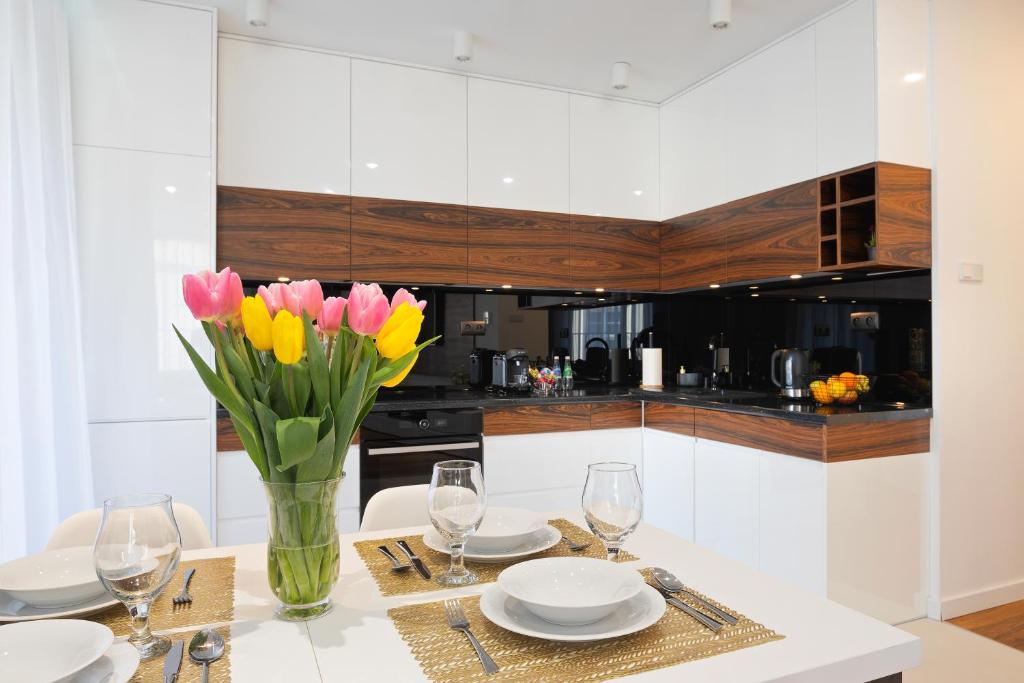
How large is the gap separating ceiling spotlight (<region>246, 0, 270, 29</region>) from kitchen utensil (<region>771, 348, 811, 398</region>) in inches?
108

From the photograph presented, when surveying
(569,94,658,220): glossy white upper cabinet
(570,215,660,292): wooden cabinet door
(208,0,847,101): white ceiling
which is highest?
(208,0,847,101): white ceiling

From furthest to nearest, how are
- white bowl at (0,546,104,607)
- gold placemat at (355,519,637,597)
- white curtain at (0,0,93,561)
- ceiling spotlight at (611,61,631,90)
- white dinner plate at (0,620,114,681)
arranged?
ceiling spotlight at (611,61,631,90), white curtain at (0,0,93,561), gold placemat at (355,519,637,597), white bowl at (0,546,104,607), white dinner plate at (0,620,114,681)

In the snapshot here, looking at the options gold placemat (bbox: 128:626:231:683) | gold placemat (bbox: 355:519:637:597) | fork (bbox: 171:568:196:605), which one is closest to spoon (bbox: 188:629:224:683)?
gold placemat (bbox: 128:626:231:683)

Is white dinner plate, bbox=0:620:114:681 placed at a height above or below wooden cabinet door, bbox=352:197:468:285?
below

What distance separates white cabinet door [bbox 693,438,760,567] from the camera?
2.81 metres

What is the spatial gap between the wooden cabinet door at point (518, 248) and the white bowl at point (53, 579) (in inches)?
98.0

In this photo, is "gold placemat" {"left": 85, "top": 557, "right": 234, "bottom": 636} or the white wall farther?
Result: the white wall

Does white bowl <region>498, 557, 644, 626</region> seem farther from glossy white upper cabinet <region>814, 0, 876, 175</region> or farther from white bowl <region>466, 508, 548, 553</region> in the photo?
glossy white upper cabinet <region>814, 0, 876, 175</region>

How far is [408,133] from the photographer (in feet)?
10.9

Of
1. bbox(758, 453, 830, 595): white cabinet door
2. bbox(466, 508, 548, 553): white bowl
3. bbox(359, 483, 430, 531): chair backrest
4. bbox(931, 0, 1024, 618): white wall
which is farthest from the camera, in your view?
bbox(931, 0, 1024, 618): white wall

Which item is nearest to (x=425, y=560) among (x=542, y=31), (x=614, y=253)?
(x=542, y=31)

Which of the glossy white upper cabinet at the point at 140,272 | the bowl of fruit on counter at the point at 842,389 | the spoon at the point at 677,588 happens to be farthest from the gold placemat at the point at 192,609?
the bowl of fruit on counter at the point at 842,389

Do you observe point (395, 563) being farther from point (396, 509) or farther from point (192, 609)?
point (396, 509)

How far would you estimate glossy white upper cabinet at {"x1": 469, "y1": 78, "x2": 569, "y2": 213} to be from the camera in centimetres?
346
